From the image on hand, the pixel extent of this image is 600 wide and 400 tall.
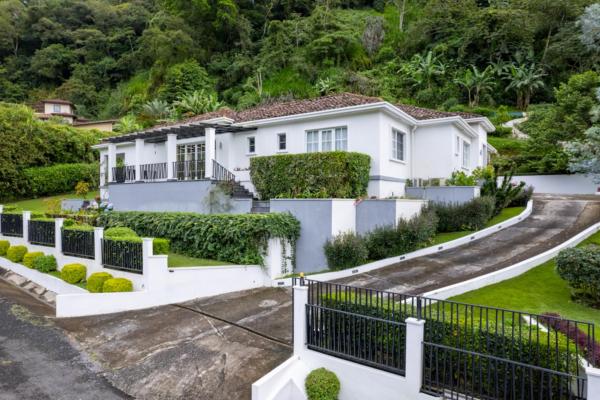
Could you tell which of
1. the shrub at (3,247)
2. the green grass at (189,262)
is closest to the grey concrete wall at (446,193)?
the green grass at (189,262)

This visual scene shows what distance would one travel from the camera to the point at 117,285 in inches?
399

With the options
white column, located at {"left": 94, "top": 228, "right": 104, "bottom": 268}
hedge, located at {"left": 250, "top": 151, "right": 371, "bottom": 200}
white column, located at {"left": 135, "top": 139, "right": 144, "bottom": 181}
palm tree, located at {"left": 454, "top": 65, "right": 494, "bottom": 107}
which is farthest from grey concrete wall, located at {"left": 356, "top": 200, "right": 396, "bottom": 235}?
palm tree, located at {"left": 454, "top": 65, "right": 494, "bottom": 107}

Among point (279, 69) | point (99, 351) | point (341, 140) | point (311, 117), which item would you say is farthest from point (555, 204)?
point (279, 69)

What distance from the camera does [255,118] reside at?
18.4 m

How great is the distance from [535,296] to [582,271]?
1.13m

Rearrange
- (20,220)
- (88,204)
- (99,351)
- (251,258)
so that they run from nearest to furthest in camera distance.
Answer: (99,351) < (251,258) < (20,220) < (88,204)

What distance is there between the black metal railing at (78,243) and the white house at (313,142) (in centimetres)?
519

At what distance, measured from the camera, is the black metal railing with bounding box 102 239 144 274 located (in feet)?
34.2

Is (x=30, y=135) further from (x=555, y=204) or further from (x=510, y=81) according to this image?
(x=510, y=81)

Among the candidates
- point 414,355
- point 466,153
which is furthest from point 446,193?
Answer: point 414,355

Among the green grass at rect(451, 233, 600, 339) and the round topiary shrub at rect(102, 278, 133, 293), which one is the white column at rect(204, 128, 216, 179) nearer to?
the round topiary shrub at rect(102, 278, 133, 293)

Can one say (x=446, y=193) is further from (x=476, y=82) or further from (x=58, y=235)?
(x=476, y=82)

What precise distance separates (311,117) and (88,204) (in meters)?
14.6

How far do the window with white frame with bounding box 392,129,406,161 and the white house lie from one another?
0.02m
